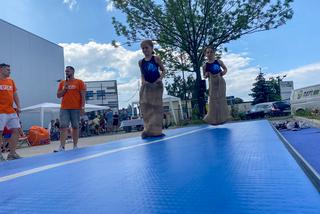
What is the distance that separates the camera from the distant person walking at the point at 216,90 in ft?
21.6

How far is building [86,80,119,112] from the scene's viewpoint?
35.9 m

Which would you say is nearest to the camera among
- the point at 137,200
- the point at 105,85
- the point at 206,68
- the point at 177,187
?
the point at 137,200

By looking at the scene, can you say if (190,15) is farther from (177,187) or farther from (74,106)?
(177,187)

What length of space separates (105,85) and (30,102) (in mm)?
14358

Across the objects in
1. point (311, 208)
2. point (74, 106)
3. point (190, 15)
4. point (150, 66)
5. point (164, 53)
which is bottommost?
point (311, 208)

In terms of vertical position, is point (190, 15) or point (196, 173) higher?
point (190, 15)

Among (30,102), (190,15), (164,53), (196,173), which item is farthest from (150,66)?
(30,102)

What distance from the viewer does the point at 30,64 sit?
73.6 feet

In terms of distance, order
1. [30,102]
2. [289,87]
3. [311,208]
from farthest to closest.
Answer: [289,87] < [30,102] < [311,208]

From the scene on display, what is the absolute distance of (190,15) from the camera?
15703 millimetres

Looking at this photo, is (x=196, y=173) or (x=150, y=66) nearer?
(x=196, y=173)

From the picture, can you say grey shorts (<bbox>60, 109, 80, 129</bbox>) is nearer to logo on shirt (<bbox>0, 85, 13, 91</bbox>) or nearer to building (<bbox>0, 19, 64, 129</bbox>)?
logo on shirt (<bbox>0, 85, 13, 91</bbox>)

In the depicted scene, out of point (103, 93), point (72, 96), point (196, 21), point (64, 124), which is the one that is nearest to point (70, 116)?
point (64, 124)

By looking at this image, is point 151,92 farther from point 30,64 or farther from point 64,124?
point 30,64
